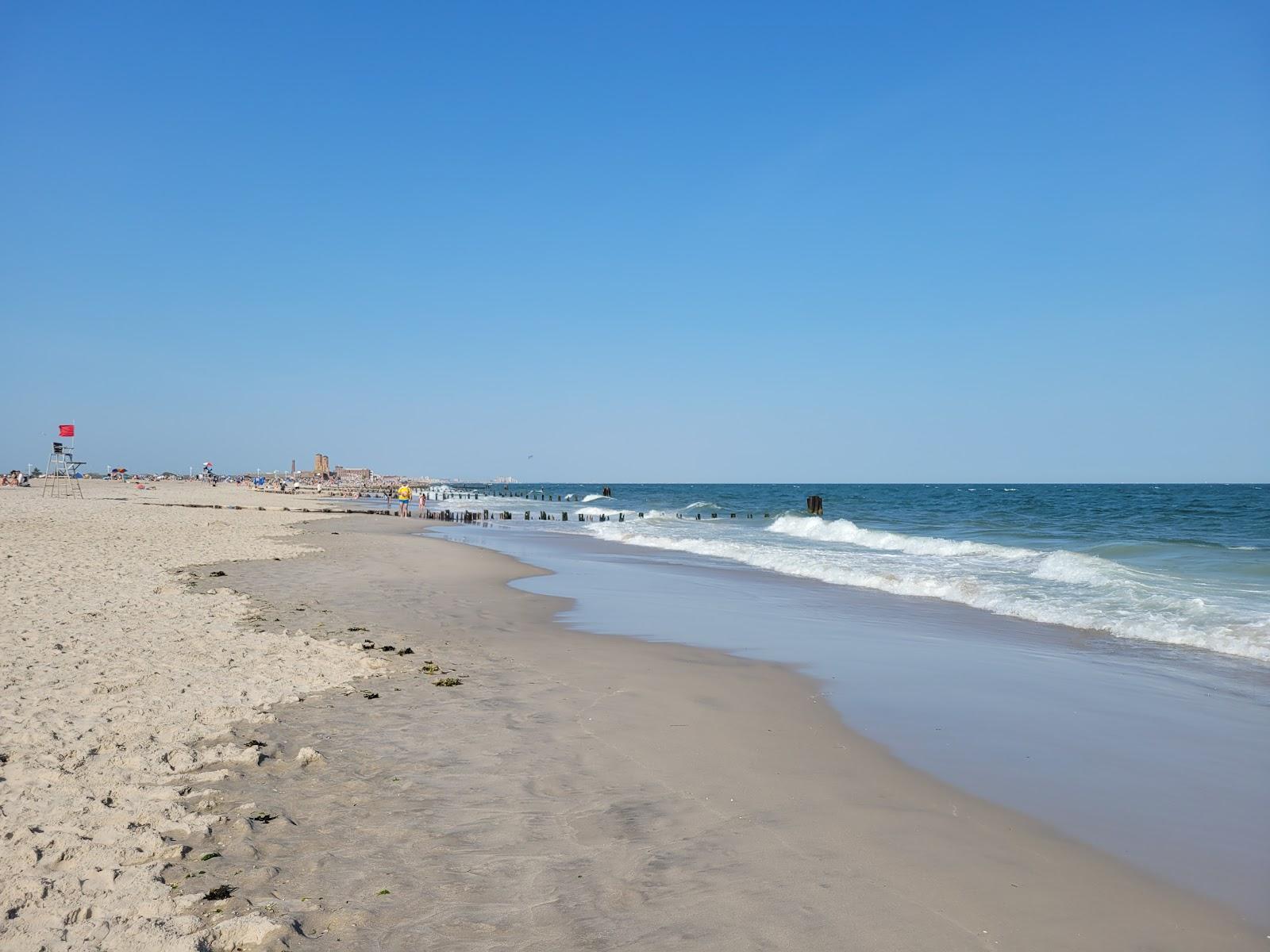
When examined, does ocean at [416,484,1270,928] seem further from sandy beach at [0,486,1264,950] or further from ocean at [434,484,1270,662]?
sandy beach at [0,486,1264,950]

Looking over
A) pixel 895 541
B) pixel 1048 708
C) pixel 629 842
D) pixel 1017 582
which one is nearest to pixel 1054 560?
pixel 1017 582

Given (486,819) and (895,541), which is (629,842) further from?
(895,541)

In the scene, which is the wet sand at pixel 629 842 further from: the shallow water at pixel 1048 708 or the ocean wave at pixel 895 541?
the ocean wave at pixel 895 541

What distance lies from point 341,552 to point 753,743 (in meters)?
17.4

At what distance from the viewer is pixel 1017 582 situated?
1725cm

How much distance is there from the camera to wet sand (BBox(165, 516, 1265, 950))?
11.5ft

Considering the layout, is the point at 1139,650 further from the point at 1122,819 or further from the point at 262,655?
the point at 262,655

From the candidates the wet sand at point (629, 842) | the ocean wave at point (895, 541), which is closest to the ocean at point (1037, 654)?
the ocean wave at point (895, 541)

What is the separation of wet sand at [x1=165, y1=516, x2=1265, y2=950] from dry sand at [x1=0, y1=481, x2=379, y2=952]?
21cm

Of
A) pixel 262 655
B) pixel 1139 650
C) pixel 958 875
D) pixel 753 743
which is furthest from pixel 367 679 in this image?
pixel 1139 650

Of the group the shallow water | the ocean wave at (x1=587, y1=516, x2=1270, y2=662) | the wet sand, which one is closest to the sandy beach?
the wet sand

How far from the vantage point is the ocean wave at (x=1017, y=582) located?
11352mm

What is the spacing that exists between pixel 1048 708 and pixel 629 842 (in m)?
5.02

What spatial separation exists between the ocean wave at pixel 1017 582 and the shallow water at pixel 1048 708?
620mm
